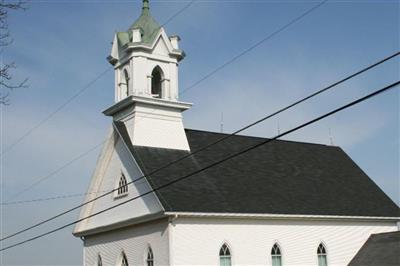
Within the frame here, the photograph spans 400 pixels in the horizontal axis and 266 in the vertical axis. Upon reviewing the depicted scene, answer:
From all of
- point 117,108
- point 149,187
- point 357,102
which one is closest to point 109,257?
point 149,187

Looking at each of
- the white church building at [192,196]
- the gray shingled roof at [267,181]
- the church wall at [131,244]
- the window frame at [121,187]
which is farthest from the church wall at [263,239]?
the window frame at [121,187]

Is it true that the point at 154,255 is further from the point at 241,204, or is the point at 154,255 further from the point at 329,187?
the point at 329,187

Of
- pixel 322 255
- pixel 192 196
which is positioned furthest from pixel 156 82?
pixel 322 255

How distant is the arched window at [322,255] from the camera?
32000 millimetres

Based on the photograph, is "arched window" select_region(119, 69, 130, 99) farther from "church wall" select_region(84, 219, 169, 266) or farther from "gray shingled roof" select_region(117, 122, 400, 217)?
"church wall" select_region(84, 219, 169, 266)

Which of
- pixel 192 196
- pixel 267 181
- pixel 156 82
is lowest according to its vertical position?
pixel 192 196

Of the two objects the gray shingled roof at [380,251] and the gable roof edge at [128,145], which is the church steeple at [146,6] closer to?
the gable roof edge at [128,145]

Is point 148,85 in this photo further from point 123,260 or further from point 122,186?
point 123,260

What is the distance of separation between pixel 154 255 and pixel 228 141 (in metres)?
10.1

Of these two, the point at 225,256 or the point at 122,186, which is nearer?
the point at 225,256

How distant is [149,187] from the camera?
1107 inches

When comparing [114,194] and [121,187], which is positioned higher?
[121,187]

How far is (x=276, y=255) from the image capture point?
30.3m

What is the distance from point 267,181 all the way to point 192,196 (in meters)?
6.22
